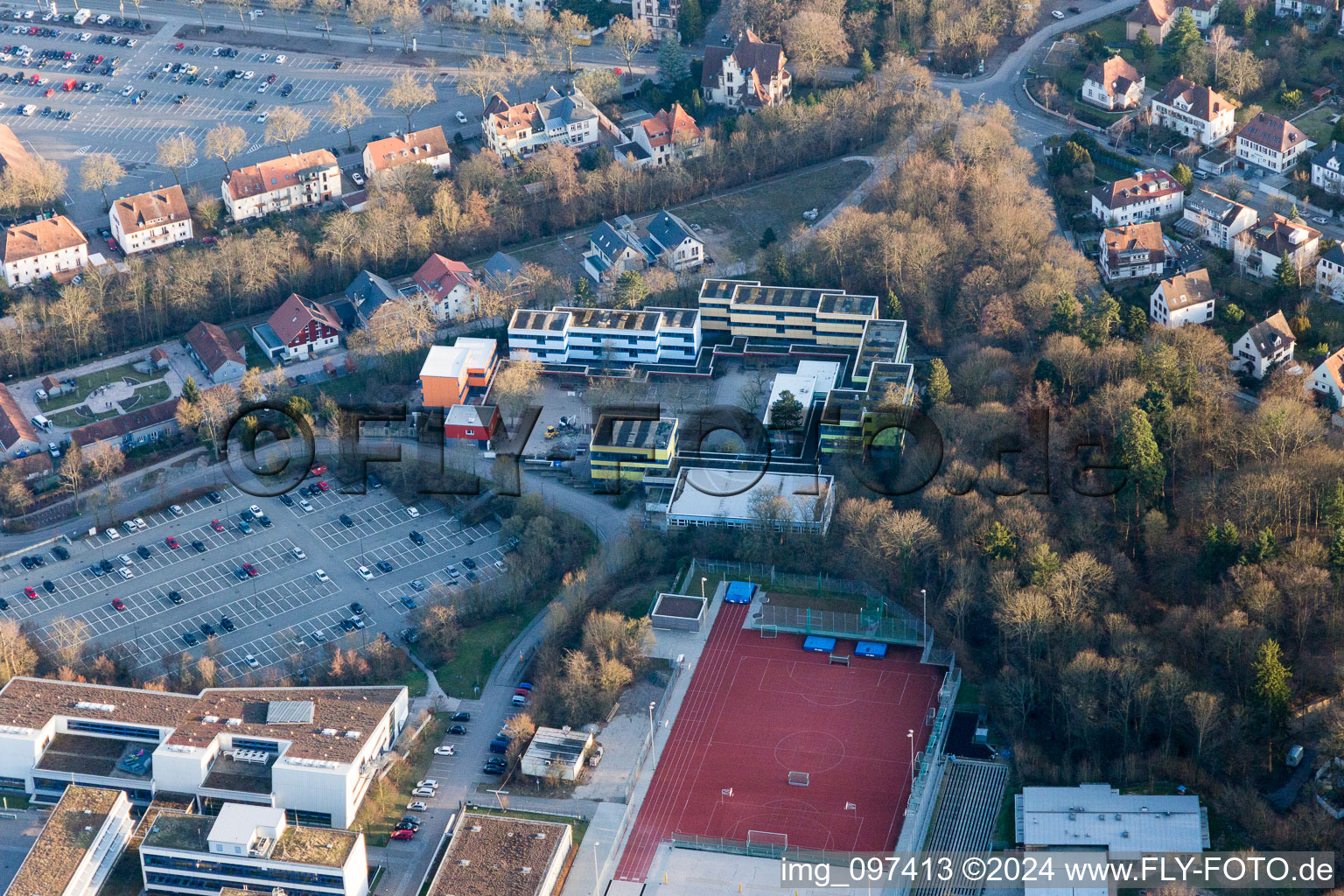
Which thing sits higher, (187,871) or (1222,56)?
(1222,56)

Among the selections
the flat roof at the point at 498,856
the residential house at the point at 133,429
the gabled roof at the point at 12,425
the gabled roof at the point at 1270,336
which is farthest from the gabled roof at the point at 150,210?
the gabled roof at the point at 1270,336

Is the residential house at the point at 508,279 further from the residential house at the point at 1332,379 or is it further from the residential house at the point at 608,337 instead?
the residential house at the point at 1332,379

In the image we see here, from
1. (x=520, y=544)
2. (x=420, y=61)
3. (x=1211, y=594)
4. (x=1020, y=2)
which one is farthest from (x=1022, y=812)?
(x=420, y=61)

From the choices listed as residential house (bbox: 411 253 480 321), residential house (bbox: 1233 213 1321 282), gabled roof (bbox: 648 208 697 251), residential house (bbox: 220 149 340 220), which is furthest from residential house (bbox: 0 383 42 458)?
residential house (bbox: 1233 213 1321 282)

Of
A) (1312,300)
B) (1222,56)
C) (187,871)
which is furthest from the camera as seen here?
(1222,56)

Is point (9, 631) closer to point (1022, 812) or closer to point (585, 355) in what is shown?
point (585, 355)

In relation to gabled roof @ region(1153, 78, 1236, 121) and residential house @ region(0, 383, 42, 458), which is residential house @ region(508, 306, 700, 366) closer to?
residential house @ region(0, 383, 42, 458)
